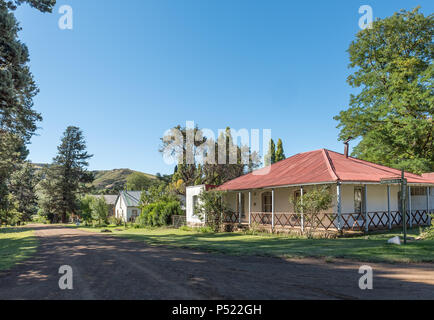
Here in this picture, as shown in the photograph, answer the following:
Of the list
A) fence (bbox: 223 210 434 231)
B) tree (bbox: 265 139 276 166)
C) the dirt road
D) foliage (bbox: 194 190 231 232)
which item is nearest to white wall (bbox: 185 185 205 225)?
foliage (bbox: 194 190 231 232)

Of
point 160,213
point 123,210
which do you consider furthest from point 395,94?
point 123,210

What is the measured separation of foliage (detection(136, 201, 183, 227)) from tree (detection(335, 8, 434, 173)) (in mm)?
17865

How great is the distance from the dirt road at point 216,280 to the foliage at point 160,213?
776 inches

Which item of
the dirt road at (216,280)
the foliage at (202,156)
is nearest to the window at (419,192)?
the dirt road at (216,280)

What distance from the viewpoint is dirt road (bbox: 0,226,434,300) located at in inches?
217

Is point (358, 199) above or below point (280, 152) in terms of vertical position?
below

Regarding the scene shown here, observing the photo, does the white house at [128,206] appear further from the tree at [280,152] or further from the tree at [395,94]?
the tree at [395,94]

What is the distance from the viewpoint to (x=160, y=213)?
97.4 feet

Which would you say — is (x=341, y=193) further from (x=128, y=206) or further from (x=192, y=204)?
(x=128, y=206)

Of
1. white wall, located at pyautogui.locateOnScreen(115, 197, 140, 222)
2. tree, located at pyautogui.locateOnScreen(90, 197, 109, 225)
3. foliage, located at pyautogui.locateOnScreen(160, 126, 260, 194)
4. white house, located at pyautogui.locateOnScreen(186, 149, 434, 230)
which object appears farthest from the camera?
white wall, located at pyautogui.locateOnScreen(115, 197, 140, 222)

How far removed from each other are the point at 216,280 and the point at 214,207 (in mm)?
15357

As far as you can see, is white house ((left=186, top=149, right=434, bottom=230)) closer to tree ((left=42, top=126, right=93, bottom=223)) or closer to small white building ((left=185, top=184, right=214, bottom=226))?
small white building ((left=185, top=184, right=214, bottom=226))
